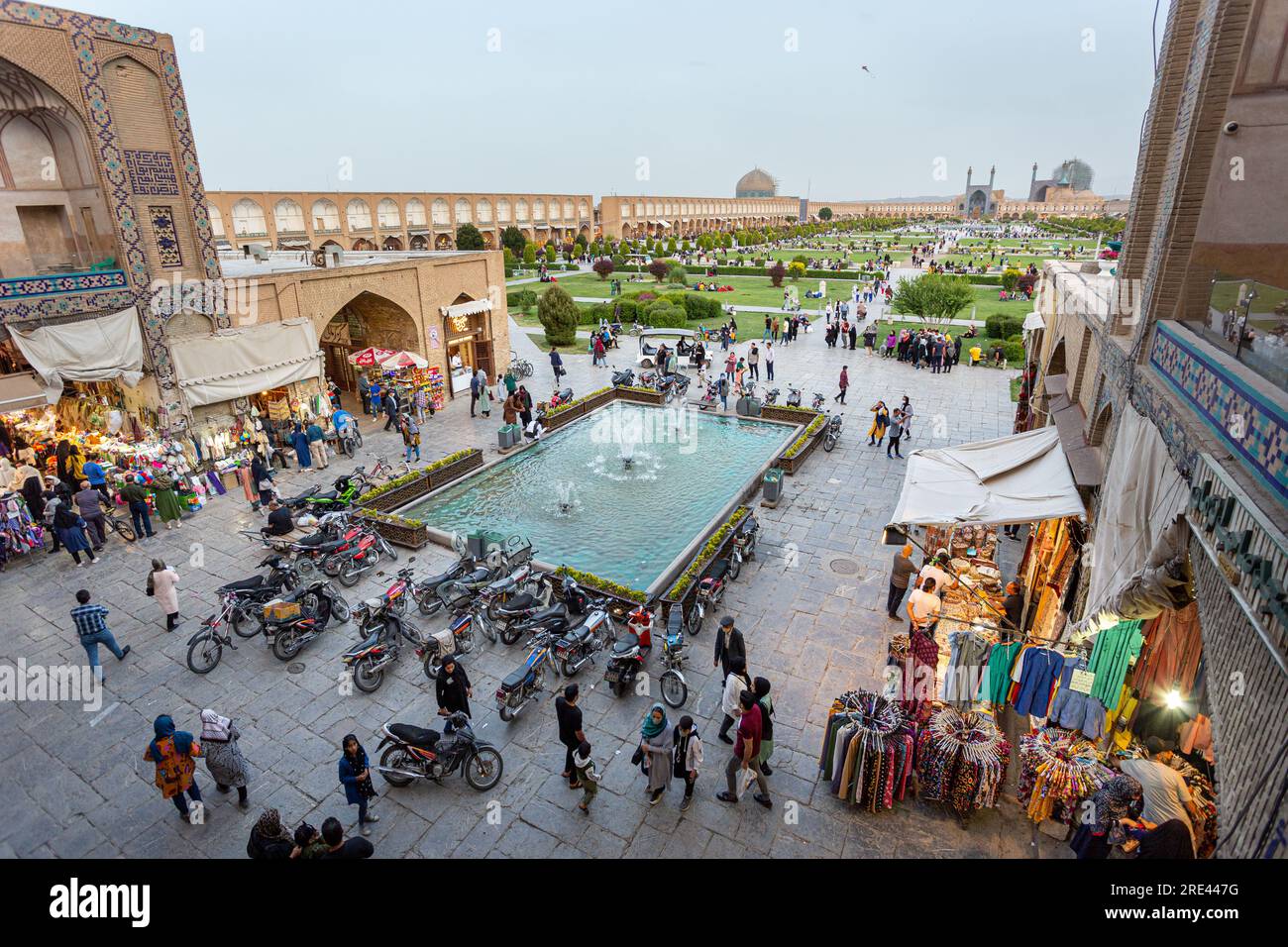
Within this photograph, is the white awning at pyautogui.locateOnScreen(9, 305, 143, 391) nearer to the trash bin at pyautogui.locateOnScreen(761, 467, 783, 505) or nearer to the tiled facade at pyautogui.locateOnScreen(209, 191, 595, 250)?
the trash bin at pyautogui.locateOnScreen(761, 467, 783, 505)

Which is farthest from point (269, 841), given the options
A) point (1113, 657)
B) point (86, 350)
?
point (86, 350)

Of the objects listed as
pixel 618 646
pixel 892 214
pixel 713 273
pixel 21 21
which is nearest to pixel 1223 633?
pixel 618 646

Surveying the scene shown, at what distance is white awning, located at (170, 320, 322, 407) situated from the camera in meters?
14.0

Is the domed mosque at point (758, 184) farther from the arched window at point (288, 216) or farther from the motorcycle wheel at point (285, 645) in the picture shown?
the motorcycle wheel at point (285, 645)

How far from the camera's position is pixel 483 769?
6.20 meters

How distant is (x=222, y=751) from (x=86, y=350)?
418 inches

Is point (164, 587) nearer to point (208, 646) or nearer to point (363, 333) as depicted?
point (208, 646)

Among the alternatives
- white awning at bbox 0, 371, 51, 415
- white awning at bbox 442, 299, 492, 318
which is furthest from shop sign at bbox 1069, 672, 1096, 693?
white awning at bbox 442, 299, 492, 318

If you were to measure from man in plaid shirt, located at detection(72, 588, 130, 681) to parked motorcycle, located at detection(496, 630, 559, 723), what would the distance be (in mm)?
4608

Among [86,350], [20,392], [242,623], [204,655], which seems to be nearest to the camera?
[204,655]

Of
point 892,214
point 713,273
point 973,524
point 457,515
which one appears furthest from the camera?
point 892,214
